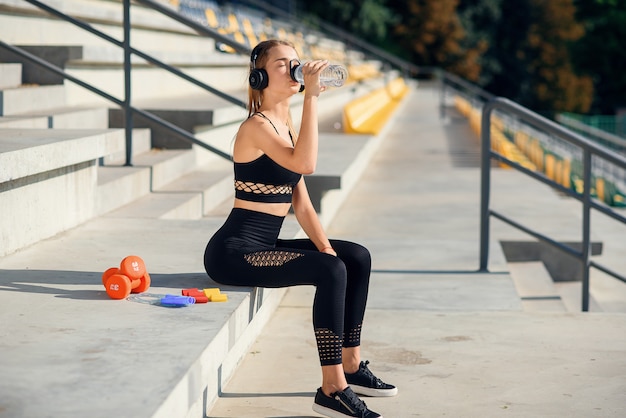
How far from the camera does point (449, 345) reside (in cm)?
445

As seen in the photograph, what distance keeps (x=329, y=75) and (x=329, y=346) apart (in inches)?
39.6

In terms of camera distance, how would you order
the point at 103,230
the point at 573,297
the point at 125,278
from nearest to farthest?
the point at 125,278, the point at 103,230, the point at 573,297

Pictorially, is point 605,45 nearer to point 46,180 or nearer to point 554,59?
point 554,59

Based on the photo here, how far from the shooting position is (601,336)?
4.65 m

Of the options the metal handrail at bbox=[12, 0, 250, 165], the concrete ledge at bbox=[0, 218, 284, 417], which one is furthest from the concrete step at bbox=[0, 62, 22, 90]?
the concrete ledge at bbox=[0, 218, 284, 417]

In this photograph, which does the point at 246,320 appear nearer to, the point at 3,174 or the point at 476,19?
the point at 3,174

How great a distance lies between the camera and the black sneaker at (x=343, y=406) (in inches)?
133

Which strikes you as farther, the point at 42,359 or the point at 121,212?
the point at 121,212

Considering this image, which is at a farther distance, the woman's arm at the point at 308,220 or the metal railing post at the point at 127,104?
the metal railing post at the point at 127,104

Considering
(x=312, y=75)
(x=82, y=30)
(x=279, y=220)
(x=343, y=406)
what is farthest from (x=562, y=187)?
(x=82, y=30)

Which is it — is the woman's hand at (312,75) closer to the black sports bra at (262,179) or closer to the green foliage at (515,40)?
the black sports bra at (262,179)

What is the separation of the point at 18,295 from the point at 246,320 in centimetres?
81

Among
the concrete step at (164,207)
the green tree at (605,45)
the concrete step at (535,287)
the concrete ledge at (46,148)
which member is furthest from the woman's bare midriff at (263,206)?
the green tree at (605,45)

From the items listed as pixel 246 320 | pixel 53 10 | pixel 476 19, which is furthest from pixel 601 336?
pixel 476 19
